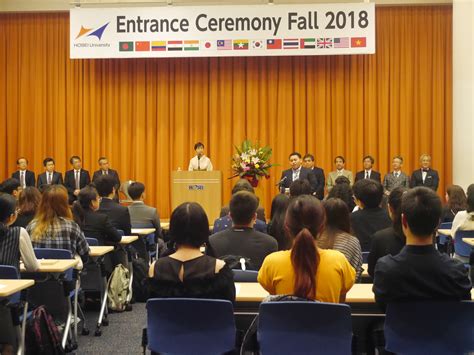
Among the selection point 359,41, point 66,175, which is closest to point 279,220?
point 359,41

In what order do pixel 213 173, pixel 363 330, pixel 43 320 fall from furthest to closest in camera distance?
pixel 213 173
pixel 43 320
pixel 363 330

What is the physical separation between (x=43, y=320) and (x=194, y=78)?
29.5ft

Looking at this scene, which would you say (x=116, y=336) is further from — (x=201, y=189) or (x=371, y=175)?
(x=371, y=175)

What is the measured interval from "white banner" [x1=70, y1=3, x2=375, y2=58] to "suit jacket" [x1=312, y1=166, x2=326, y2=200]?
216 cm

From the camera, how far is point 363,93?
1229 centimetres

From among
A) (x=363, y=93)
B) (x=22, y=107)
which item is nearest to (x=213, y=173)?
(x=363, y=93)

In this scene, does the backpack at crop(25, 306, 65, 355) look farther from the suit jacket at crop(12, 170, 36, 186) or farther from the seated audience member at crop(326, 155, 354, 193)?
the suit jacket at crop(12, 170, 36, 186)

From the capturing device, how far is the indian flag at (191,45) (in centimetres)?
1128

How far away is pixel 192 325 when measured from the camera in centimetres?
282

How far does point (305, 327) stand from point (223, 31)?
9.22 m

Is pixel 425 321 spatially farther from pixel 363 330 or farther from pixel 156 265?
pixel 156 265

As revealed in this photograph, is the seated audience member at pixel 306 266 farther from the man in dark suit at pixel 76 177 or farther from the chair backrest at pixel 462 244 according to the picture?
the man in dark suit at pixel 76 177

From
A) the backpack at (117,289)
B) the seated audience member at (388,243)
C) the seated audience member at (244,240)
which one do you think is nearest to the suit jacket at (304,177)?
the backpack at (117,289)

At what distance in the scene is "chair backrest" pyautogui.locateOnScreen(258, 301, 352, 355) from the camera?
2.64 m
